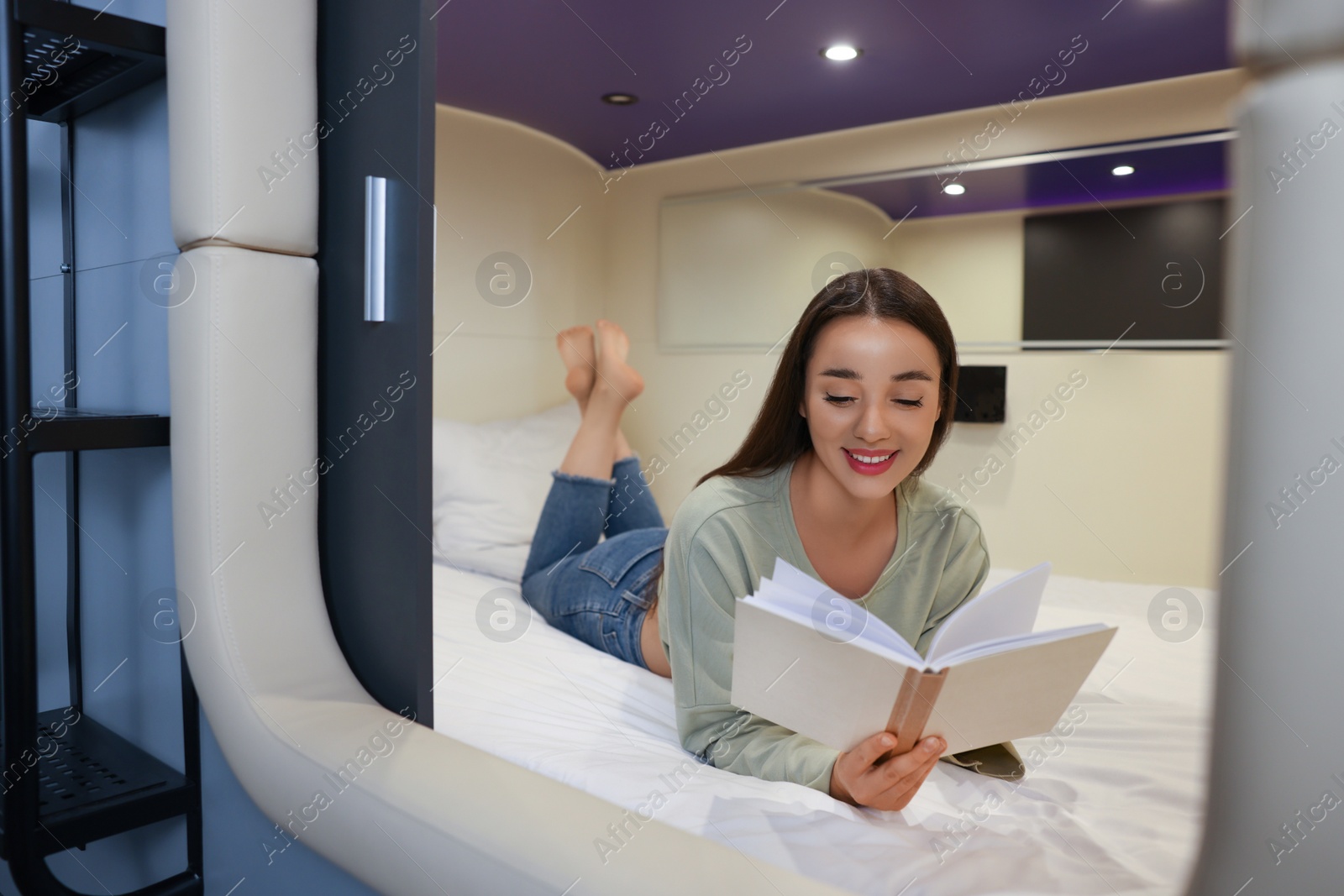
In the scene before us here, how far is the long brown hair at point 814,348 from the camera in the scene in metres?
1.17

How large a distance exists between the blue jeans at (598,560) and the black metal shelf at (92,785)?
75 cm

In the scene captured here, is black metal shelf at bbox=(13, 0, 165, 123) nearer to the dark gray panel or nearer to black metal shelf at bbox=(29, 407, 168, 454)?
the dark gray panel

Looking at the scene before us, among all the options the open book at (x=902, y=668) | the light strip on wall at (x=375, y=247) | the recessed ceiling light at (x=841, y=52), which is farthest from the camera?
the recessed ceiling light at (x=841, y=52)

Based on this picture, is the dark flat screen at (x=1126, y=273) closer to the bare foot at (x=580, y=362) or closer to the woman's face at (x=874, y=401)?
the bare foot at (x=580, y=362)

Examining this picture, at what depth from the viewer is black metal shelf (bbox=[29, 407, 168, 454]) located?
38.6 inches

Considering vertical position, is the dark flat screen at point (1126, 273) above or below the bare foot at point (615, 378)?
above

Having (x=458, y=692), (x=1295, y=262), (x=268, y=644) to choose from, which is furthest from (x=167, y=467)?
(x=1295, y=262)

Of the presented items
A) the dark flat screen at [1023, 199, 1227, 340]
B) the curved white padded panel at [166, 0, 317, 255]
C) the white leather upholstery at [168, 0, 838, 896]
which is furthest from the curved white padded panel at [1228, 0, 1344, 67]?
the dark flat screen at [1023, 199, 1227, 340]

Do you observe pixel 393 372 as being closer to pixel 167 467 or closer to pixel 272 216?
pixel 272 216

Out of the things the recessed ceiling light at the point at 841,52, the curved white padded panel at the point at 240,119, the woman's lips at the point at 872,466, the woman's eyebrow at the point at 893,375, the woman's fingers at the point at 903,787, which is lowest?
the woman's fingers at the point at 903,787

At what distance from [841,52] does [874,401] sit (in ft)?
4.83

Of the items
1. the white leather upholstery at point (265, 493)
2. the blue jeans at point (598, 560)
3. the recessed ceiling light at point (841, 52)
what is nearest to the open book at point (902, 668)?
the white leather upholstery at point (265, 493)

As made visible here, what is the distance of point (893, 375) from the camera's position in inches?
44.3

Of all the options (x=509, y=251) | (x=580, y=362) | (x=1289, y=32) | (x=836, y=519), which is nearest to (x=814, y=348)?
(x=836, y=519)
